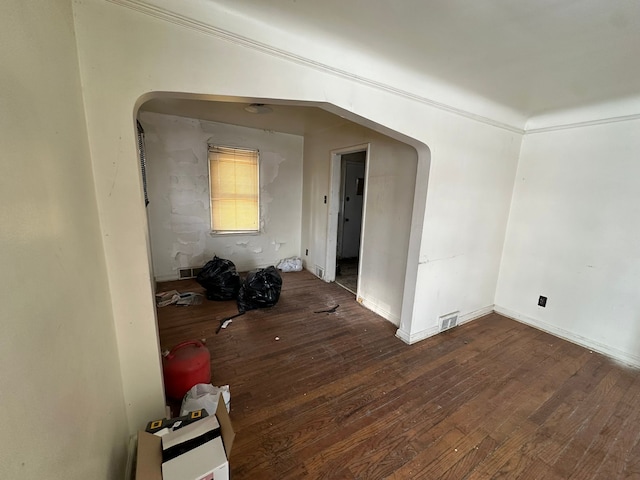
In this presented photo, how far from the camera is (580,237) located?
2.79 meters

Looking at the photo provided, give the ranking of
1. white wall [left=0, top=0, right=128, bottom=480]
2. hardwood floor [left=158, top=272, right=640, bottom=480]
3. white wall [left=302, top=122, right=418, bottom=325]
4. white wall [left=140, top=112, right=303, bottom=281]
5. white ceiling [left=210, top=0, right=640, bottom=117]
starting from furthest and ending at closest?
white wall [left=140, top=112, right=303, bottom=281] → white wall [left=302, top=122, right=418, bottom=325] → hardwood floor [left=158, top=272, right=640, bottom=480] → white ceiling [left=210, top=0, right=640, bottom=117] → white wall [left=0, top=0, right=128, bottom=480]

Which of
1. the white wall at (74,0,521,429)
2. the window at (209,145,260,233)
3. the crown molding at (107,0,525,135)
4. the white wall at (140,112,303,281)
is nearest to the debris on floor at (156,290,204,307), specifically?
the white wall at (140,112,303,281)

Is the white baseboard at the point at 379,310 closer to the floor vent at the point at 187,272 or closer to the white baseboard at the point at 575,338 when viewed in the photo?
the white baseboard at the point at 575,338

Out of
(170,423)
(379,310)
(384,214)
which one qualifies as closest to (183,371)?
(170,423)

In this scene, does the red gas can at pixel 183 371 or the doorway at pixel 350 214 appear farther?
the doorway at pixel 350 214

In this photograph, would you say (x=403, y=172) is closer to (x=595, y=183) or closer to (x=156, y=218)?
(x=595, y=183)

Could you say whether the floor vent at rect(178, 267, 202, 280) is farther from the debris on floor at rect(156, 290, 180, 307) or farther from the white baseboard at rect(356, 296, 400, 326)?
the white baseboard at rect(356, 296, 400, 326)

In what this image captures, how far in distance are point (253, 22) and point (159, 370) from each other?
6.89 feet

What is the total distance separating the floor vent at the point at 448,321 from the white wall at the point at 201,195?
2913 millimetres

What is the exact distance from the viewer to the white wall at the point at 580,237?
8.21 ft

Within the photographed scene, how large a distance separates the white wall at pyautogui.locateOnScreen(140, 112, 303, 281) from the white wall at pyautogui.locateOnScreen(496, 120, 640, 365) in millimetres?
3437

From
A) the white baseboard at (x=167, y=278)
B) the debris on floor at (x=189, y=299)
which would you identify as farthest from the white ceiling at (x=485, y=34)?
the white baseboard at (x=167, y=278)

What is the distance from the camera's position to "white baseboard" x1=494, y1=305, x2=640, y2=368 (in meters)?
2.54

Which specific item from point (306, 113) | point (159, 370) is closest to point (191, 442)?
point (159, 370)
